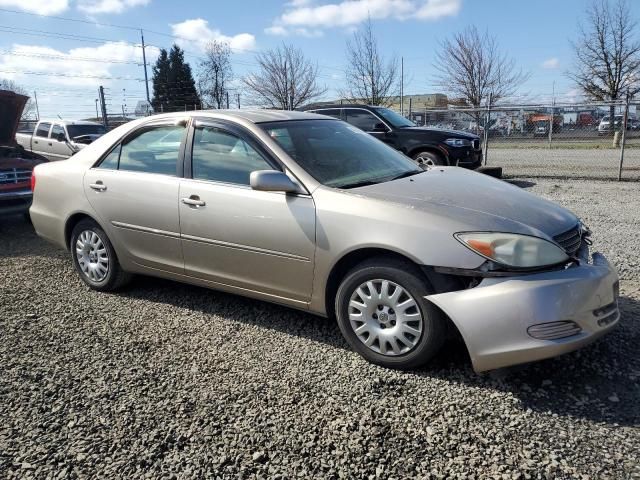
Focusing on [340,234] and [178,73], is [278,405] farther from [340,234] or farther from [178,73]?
[178,73]

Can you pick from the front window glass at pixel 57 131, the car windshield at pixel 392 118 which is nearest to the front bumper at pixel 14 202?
the car windshield at pixel 392 118

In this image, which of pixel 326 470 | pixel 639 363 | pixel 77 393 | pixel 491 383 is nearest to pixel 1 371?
pixel 77 393

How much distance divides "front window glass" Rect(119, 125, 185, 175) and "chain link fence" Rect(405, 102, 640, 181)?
34.4 feet

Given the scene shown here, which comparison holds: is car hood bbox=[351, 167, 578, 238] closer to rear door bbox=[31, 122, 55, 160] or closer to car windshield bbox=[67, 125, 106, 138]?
car windshield bbox=[67, 125, 106, 138]

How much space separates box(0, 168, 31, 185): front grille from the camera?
24.1ft

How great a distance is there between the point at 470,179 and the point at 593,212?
4781 mm

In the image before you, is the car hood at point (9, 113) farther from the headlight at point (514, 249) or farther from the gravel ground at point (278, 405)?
the headlight at point (514, 249)

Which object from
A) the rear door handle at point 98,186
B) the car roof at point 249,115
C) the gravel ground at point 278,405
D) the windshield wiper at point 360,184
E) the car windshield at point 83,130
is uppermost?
the car windshield at point 83,130

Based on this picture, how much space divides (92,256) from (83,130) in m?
11.3

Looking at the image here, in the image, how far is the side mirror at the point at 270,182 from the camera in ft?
11.1

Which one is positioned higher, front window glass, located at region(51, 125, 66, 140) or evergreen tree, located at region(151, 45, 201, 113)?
evergreen tree, located at region(151, 45, 201, 113)

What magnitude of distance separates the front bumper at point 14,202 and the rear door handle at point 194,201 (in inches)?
185

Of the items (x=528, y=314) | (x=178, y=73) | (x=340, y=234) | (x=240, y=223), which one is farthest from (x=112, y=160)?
(x=178, y=73)

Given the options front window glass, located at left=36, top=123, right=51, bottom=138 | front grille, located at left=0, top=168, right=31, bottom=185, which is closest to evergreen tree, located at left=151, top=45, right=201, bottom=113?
→ front window glass, located at left=36, top=123, right=51, bottom=138
